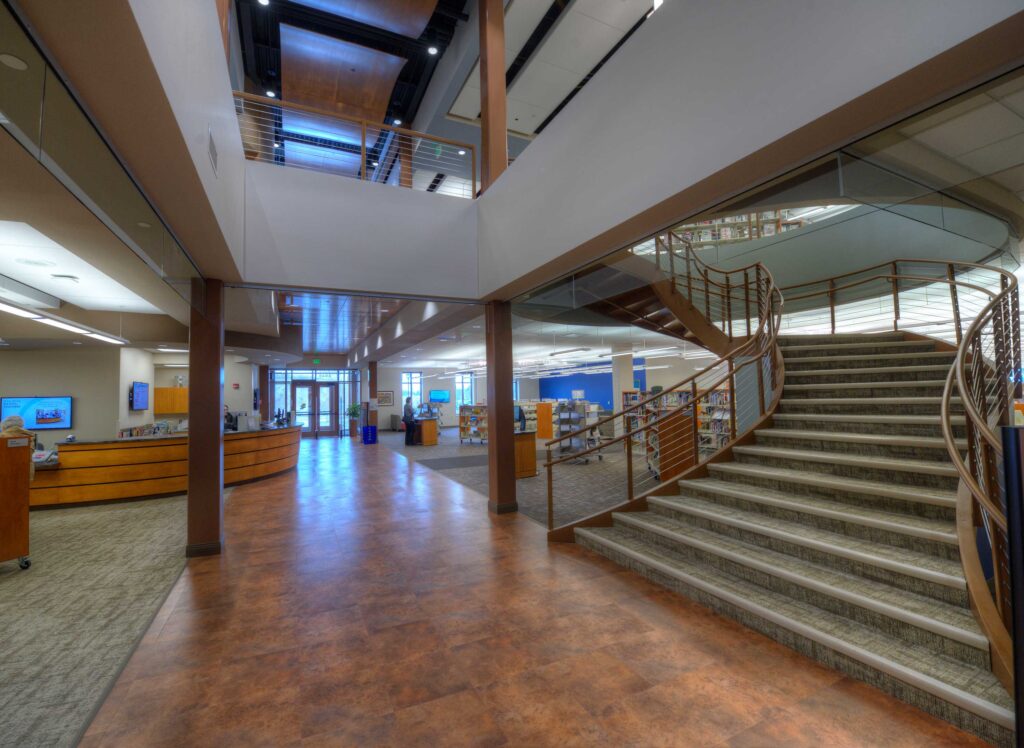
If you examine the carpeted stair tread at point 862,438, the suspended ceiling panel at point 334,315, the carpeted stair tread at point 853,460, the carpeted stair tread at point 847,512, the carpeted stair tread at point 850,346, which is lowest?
the carpeted stair tread at point 847,512

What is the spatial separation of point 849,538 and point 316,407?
20563mm

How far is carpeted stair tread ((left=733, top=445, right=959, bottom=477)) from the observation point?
3350 mm

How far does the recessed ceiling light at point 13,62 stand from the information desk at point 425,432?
14324 millimetres

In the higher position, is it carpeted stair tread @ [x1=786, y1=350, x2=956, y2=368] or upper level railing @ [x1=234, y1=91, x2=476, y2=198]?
upper level railing @ [x1=234, y1=91, x2=476, y2=198]

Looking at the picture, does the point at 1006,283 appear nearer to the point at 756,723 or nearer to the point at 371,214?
the point at 756,723

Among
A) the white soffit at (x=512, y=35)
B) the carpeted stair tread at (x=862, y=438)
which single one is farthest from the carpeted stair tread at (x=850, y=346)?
the white soffit at (x=512, y=35)

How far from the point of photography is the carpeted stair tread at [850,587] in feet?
7.71

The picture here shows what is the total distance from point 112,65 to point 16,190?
0.87 m

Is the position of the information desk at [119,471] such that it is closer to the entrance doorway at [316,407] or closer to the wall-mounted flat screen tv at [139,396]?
the wall-mounted flat screen tv at [139,396]

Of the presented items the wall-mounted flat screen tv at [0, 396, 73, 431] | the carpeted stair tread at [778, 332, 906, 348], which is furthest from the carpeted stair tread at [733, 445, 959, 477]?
the wall-mounted flat screen tv at [0, 396, 73, 431]

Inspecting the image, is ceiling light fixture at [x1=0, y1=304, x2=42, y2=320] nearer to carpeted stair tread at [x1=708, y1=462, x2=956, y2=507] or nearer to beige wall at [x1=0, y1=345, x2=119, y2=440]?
beige wall at [x1=0, y1=345, x2=119, y2=440]

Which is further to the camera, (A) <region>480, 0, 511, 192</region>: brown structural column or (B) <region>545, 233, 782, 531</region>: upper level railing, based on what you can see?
(A) <region>480, 0, 511, 192</region>: brown structural column

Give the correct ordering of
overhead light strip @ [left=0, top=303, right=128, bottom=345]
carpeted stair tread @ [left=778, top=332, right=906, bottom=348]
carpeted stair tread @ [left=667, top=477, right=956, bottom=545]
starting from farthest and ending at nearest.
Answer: carpeted stair tread @ [left=778, top=332, right=906, bottom=348], overhead light strip @ [left=0, top=303, right=128, bottom=345], carpeted stair tread @ [left=667, top=477, right=956, bottom=545]

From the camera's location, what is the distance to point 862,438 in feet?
12.9
